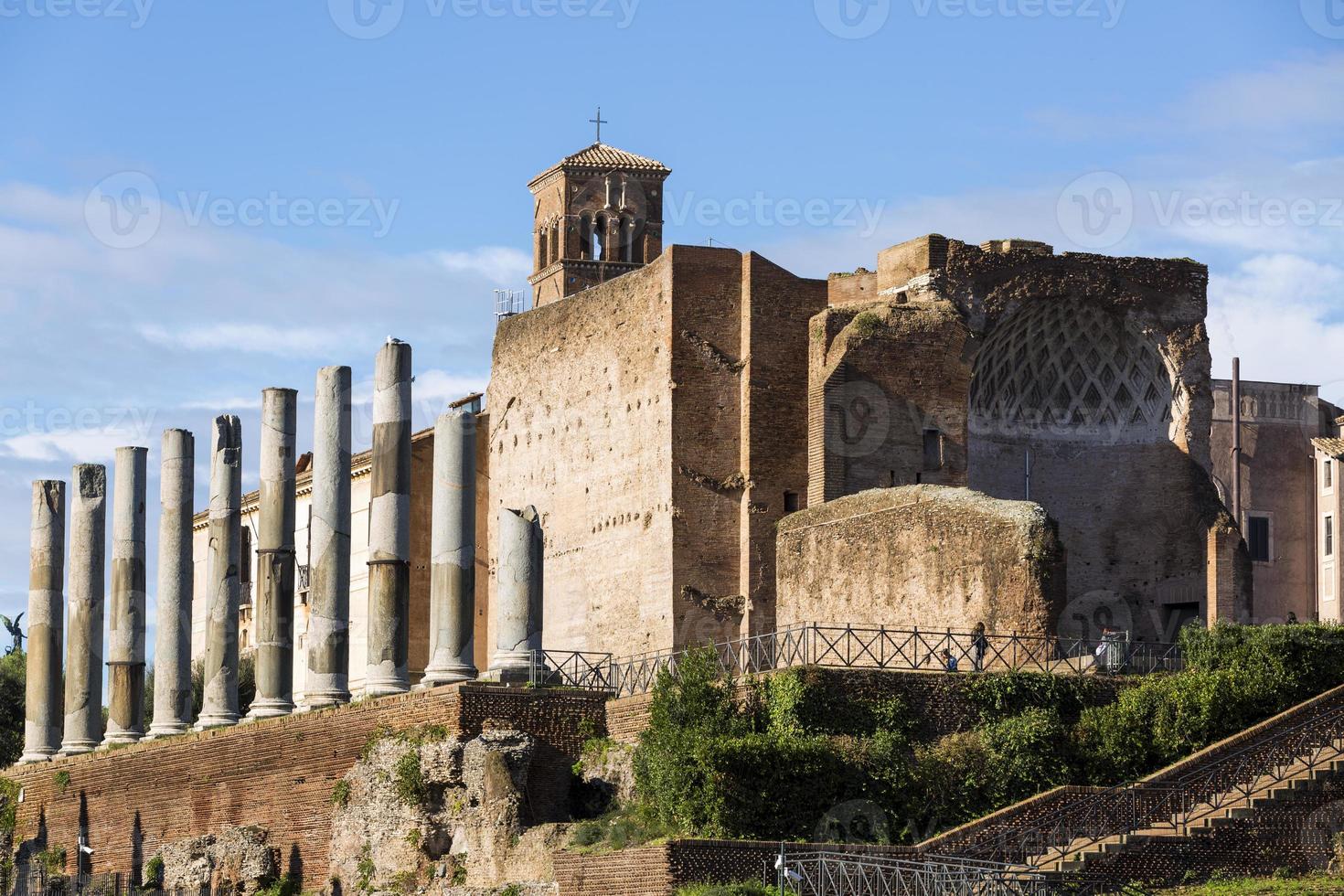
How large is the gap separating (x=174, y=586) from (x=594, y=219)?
→ 30538 millimetres

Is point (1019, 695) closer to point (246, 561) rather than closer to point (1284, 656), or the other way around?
point (1284, 656)

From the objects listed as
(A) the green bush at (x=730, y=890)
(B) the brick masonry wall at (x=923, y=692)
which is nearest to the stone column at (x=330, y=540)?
(B) the brick masonry wall at (x=923, y=692)

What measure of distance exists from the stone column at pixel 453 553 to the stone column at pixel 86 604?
13.4 meters

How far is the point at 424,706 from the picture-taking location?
40.1 metres

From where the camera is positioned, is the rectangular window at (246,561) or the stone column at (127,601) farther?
the rectangular window at (246,561)

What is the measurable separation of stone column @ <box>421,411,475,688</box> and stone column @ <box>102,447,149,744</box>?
1182 centimetres

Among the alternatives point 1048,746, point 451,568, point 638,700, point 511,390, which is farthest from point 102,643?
point 1048,746

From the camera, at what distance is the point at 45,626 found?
53719mm

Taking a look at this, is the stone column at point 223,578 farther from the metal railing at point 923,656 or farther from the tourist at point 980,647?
the tourist at point 980,647

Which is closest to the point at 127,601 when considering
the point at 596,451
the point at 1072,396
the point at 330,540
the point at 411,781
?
the point at 330,540

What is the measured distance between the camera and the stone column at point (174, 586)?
50.8 metres

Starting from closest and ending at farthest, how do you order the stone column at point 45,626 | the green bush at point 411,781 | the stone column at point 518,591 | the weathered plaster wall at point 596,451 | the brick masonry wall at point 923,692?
the brick masonry wall at point 923,692 → the green bush at point 411,781 → the stone column at point 518,591 → the weathered plaster wall at point 596,451 → the stone column at point 45,626

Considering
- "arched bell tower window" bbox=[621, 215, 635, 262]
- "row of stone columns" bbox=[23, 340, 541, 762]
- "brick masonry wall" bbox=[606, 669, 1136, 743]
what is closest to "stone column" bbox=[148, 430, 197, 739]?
"row of stone columns" bbox=[23, 340, 541, 762]

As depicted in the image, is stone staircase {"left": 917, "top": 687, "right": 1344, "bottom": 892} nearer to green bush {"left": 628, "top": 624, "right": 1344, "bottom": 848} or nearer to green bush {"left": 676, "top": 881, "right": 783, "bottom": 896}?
green bush {"left": 628, "top": 624, "right": 1344, "bottom": 848}
